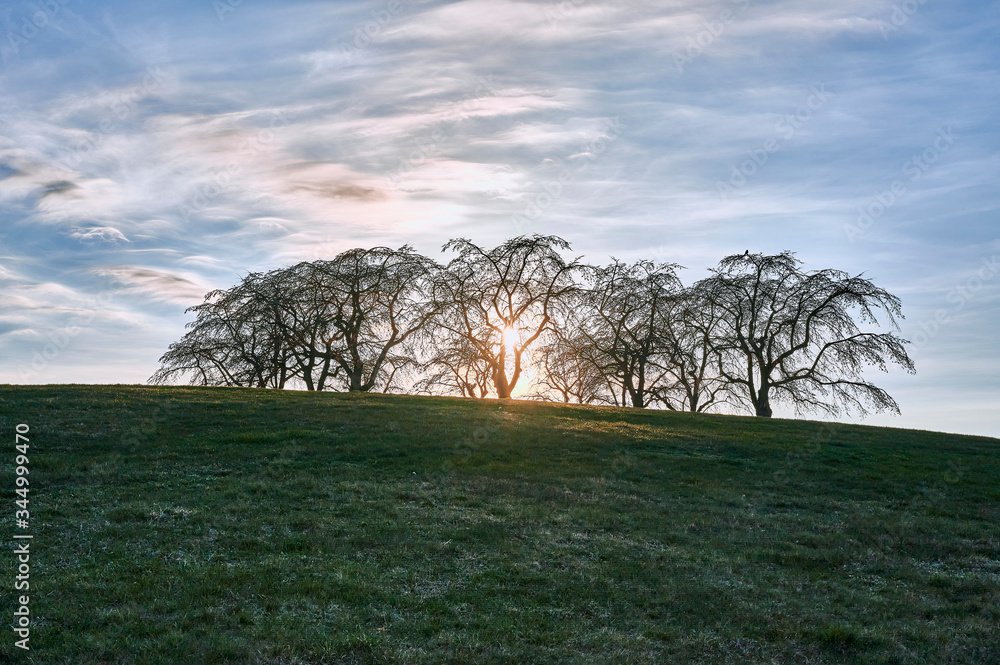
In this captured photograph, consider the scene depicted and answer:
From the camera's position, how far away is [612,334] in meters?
53.2

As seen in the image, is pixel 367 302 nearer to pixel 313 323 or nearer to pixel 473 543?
pixel 313 323

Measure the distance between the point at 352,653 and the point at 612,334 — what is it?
4474 cm

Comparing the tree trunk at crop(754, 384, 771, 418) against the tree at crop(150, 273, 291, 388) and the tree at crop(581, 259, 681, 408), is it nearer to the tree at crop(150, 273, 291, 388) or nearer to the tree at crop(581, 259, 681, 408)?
the tree at crop(581, 259, 681, 408)

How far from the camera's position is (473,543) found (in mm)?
15195

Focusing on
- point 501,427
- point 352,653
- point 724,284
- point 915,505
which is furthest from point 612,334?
point 352,653

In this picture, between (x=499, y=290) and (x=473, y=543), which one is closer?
(x=473, y=543)

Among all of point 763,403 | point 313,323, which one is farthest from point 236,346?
point 763,403

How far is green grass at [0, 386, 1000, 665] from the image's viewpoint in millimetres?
10805

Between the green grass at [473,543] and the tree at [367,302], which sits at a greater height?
the tree at [367,302]

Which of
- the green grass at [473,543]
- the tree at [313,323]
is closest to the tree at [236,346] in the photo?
the tree at [313,323]

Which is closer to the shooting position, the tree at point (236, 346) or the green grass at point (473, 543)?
→ the green grass at point (473, 543)

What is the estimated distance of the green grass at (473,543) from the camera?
425 inches

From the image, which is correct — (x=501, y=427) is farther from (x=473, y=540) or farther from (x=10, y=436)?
(x=10, y=436)

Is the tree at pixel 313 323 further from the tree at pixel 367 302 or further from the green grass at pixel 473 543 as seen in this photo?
the green grass at pixel 473 543
